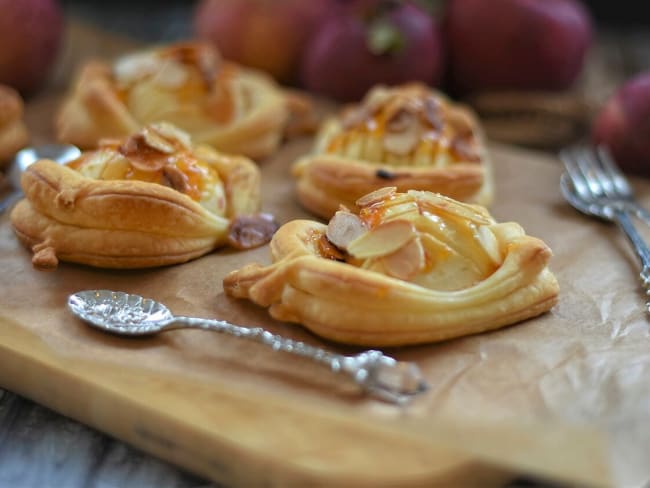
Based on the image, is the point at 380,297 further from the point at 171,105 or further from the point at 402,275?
the point at 171,105

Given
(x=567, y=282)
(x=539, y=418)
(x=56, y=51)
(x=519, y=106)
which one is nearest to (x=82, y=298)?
(x=539, y=418)

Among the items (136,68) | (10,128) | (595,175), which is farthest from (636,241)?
(10,128)

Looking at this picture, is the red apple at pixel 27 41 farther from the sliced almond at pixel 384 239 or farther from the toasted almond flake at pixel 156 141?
the sliced almond at pixel 384 239

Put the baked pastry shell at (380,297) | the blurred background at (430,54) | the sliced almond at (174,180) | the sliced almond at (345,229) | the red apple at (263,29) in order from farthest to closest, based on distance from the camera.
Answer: the red apple at (263,29)
the blurred background at (430,54)
the sliced almond at (174,180)
the sliced almond at (345,229)
the baked pastry shell at (380,297)

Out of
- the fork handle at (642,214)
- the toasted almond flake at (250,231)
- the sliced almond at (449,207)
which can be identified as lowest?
the toasted almond flake at (250,231)

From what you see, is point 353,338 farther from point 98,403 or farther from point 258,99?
point 258,99

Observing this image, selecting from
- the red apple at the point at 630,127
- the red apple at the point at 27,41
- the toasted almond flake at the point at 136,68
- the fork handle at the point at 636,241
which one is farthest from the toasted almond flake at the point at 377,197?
the red apple at the point at 27,41

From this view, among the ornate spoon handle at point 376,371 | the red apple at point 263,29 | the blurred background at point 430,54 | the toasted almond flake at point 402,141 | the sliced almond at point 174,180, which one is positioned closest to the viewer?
the ornate spoon handle at point 376,371

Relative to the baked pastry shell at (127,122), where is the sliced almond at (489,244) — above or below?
above
